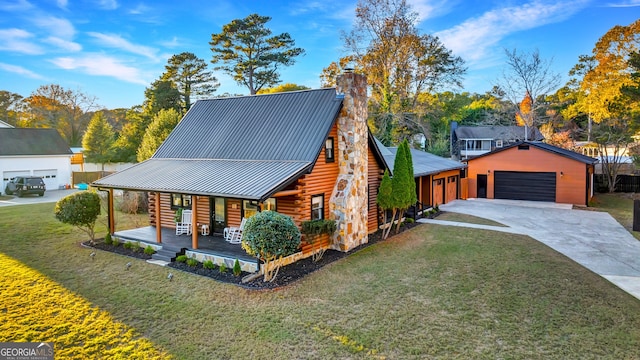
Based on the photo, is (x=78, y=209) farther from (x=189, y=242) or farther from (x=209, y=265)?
(x=209, y=265)

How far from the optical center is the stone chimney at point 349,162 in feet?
40.8

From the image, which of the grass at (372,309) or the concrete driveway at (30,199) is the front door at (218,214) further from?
the concrete driveway at (30,199)

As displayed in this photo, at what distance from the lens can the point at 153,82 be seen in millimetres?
36875

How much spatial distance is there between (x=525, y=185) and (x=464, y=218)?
831 centimetres

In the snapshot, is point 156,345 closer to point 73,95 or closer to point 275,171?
point 275,171

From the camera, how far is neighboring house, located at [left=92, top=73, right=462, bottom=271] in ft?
36.9

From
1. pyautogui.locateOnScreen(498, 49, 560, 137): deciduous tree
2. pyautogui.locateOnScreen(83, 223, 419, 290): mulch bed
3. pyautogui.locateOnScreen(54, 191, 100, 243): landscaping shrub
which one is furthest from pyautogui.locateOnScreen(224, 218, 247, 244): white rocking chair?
pyautogui.locateOnScreen(498, 49, 560, 137): deciduous tree

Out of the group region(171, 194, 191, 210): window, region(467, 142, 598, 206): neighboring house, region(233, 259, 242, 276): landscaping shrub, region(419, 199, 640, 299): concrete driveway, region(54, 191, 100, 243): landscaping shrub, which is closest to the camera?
region(233, 259, 242, 276): landscaping shrub

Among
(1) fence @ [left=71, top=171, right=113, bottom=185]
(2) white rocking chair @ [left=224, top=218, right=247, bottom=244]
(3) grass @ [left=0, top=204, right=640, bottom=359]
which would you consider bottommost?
(3) grass @ [left=0, top=204, right=640, bottom=359]

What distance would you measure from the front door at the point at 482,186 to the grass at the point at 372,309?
13857 mm

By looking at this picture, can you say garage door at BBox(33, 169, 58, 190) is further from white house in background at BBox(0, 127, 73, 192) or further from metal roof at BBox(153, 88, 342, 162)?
metal roof at BBox(153, 88, 342, 162)

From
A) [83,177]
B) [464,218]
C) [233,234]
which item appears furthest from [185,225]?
[83,177]

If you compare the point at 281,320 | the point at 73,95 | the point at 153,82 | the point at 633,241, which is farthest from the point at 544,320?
the point at 73,95

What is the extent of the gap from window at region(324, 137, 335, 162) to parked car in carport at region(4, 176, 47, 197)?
25.4m
